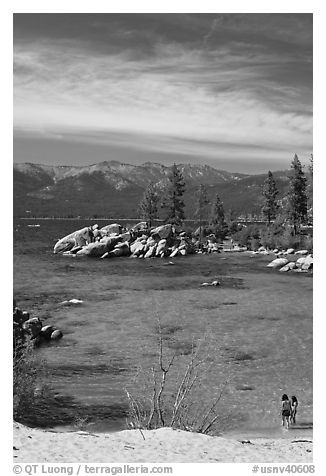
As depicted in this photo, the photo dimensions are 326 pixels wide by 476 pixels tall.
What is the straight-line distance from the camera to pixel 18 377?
12.1m

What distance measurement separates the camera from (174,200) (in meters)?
49.2

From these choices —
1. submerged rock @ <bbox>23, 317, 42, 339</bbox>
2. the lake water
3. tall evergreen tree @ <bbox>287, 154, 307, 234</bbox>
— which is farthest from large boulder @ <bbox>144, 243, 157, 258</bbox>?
Result: submerged rock @ <bbox>23, 317, 42, 339</bbox>

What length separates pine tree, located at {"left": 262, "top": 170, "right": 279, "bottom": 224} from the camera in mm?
50219

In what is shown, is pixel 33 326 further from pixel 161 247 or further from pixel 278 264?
pixel 161 247

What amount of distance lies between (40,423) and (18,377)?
1.29 meters

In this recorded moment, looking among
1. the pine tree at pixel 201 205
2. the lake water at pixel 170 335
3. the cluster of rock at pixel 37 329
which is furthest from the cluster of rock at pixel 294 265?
the cluster of rock at pixel 37 329

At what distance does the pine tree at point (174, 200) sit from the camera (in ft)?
151

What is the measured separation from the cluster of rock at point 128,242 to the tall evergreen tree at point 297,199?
444 inches

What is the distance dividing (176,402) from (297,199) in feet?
Result: 138

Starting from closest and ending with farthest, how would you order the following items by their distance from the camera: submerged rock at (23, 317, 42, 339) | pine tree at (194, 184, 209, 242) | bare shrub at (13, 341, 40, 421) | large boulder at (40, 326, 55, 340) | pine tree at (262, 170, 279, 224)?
bare shrub at (13, 341, 40, 421), submerged rock at (23, 317, 42, 339), large boulder at (40, 326, 55, 340), pine tree at (262, 170, 279, 224), pine tree at (194, 184, 209, 242)

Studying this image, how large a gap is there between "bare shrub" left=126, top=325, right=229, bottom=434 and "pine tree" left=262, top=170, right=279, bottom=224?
3594 centimetres

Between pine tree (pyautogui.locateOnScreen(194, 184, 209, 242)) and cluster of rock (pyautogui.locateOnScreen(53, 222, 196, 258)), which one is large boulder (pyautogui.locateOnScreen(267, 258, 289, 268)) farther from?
pine tree (pyautogui.locateOnScreen(194, 184, 209, 242))
